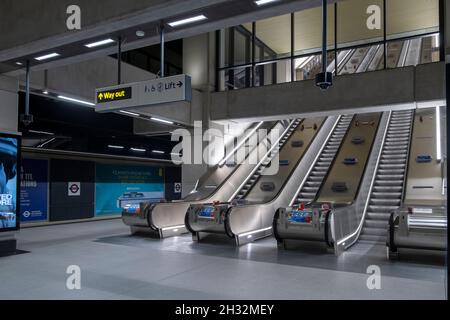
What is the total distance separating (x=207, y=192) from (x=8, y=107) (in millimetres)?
5979

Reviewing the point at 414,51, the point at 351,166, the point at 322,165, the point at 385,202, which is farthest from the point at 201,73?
the point at 414,51

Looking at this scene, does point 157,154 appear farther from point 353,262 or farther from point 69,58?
point 353,262

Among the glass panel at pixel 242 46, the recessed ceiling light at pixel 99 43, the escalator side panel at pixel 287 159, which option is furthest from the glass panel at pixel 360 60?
the recessed ceiling light at pixel 99 43

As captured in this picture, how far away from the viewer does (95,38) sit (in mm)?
5945

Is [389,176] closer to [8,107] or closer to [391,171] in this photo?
[391,171]

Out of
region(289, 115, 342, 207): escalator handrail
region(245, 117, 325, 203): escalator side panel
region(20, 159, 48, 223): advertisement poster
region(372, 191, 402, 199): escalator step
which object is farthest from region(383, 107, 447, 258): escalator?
region(20, 159, 48, 223): advertisement poster

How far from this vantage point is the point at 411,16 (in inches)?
542

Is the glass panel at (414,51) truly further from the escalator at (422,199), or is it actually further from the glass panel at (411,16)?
the escalator at (422,199)

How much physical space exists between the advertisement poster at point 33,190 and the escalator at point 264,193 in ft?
18.2

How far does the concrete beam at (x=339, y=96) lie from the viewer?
978 centimetres

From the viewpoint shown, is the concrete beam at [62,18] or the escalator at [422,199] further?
the escalator at [422,199]

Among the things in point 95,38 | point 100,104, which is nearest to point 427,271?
point 100,104
